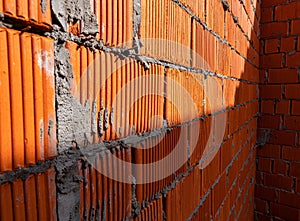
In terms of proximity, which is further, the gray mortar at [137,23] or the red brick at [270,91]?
the red brick at [270,91]

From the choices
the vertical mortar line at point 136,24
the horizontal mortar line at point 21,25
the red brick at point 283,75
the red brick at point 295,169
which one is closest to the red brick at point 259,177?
the red brick at point 295,169

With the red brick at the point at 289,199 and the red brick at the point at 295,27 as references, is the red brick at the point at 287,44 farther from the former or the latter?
the red brick at the point at 289,199

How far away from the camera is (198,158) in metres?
1.18

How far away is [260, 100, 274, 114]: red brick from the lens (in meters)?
2.79

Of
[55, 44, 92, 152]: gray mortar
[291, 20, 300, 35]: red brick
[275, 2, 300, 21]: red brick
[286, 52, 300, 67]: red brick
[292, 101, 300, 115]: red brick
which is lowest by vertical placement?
[292, 101, 300, 115]: red brick

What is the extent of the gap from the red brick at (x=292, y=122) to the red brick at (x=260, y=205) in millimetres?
883

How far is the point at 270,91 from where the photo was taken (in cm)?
278

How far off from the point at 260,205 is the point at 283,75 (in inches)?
57.0

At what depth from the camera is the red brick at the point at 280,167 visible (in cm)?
269

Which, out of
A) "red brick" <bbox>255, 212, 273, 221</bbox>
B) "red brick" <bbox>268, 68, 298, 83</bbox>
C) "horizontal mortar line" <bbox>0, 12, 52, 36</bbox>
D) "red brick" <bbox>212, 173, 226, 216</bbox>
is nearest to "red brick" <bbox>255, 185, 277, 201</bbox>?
"red brick" <bbox>255, 212, 273, 221</bbox>

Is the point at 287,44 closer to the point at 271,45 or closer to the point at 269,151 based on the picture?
the point at 271,45

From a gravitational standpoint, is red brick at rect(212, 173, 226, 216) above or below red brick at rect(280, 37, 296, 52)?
below

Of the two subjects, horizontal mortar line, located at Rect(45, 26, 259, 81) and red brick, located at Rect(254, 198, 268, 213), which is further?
red brick, located at Rect(254, 198, 268, 213)

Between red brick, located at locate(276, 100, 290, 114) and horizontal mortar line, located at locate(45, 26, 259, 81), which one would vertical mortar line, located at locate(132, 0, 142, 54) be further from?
red brick, located at locate(276, 100, 290, 114)
